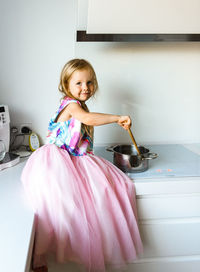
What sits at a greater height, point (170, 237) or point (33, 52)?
point (33, 52)

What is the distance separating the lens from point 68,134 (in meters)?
1.21

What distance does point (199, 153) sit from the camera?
1.57m

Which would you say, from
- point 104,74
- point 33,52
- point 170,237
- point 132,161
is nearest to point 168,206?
point 170,237

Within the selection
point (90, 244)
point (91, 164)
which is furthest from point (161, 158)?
point (90, 244)

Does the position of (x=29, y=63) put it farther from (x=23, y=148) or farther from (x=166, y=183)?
(x=166, y=183)

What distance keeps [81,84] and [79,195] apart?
0.47 metres

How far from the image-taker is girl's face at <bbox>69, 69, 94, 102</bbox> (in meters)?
1.20

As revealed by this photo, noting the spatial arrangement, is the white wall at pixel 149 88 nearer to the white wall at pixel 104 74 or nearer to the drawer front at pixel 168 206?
the white wall at pixel 104 74

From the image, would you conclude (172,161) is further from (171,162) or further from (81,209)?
(81,209)

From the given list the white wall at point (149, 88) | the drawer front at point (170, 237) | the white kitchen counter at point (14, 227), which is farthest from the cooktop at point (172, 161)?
the white kitchen counter at point (14, 227)

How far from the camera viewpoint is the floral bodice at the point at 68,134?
120 centimetres

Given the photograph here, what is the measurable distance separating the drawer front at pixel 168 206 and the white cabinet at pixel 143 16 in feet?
2.51

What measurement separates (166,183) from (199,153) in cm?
47

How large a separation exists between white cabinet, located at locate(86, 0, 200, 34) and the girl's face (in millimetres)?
249
